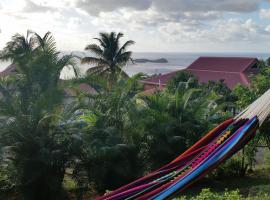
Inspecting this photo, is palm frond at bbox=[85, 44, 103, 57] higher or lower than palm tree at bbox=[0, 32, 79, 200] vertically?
higher

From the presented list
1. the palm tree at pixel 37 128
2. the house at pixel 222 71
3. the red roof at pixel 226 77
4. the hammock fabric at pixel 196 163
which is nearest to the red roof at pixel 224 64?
the house at pixel 222 71

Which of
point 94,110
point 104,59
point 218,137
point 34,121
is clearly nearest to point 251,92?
point 94,110

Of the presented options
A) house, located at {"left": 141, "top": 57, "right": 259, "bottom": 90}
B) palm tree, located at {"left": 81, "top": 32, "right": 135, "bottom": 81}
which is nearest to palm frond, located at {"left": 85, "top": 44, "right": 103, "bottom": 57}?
palm tree, located at {"left": 81, "top": 32, "right": 135, "bottom": 81}

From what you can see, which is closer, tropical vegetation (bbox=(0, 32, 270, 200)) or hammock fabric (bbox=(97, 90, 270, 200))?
hammock fabric (bbox=(97, 90, 270, 200))

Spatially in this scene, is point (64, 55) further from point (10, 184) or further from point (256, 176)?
point (256, 176)

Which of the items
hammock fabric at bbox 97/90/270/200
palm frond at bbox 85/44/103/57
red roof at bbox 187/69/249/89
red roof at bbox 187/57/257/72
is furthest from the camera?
red roof at bbox 187/57/257/72

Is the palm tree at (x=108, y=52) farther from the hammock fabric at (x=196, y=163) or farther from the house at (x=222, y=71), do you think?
the hammock fabric at (x=196, y=163)

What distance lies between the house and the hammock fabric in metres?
22.0

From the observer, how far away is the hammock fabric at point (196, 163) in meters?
2.28

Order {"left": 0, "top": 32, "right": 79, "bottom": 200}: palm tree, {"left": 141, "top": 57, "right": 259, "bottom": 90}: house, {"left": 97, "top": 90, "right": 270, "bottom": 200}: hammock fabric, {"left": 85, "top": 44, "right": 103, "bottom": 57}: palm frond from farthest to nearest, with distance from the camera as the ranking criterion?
{"left": 141, "top": 57, "right": 259, "bottom": 90}: house
{"left": 85, "top": 44, "right": 103, "bottom": 57}: palm frond
{"left": 0, "top": 32, "right": 79, "bottom": 200}: palm tree
{"left": 97, "top": 90, "right": 270, "bottom": 200}: hammock fabric

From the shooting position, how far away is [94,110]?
7.46m

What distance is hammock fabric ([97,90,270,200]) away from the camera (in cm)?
228

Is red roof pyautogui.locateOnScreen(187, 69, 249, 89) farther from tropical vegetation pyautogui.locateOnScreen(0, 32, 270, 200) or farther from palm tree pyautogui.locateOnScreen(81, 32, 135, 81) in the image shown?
tropical vegetation pyautogui.locateOnScreen(0, 32, 270, 200)

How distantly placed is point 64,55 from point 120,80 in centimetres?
127
